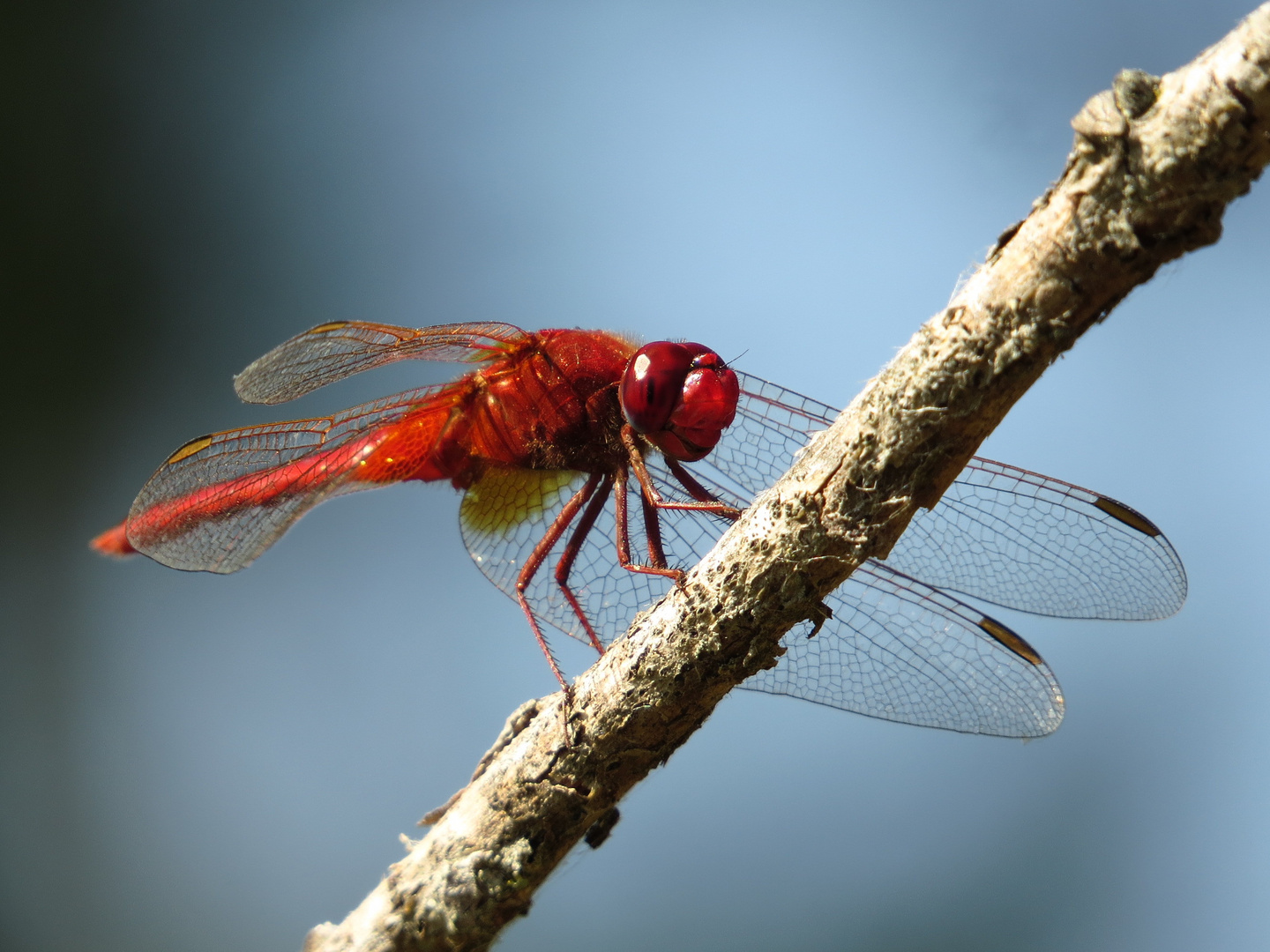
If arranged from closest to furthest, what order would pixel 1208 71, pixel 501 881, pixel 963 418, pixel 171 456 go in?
pixel 1208 71 < pixel 963 418 < pixel 501 881 < pixel 171 456

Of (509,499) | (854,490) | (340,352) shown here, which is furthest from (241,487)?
(854,490)

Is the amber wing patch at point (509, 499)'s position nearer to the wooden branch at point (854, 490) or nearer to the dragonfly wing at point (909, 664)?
the dragonfly wing at point (909, 664)

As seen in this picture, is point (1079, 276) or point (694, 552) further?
point (694, 552)

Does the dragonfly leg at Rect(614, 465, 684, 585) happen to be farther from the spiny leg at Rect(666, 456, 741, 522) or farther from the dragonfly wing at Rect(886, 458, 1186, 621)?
the dragonfly wing at Rect(886, 458, 1186, 621)

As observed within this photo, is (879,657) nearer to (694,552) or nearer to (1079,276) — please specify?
(694,552)

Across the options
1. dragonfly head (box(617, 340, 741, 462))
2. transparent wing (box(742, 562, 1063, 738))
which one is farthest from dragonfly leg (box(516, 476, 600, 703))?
transparent wing (box(742, 562, 1063, 738))

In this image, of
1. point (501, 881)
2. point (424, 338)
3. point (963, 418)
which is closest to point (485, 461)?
point (424, 338)

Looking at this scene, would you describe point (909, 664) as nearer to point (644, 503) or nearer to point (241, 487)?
point (644, 503)

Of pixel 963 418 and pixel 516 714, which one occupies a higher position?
pixel 963 418
